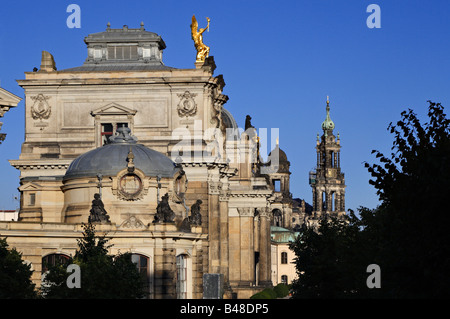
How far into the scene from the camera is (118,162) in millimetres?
82062

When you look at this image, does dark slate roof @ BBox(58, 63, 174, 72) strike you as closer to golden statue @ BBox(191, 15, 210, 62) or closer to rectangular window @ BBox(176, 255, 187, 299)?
golden statue @ BBox(191, 15, 210, 62)

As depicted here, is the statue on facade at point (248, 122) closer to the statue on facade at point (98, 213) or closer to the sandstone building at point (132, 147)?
the sandstone building at point (132, 147)

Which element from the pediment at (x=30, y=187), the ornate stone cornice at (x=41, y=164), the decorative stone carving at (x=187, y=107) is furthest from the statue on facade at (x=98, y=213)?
the decorative stone carving at (x=187, y=107)

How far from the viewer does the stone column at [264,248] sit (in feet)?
422

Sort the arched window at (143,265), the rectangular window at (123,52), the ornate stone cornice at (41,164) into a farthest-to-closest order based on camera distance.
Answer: the rectangular window at (123,52) → the ornate stone cornice at (41,164) → the arched window at (143,265)

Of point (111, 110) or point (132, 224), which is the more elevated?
point (111, 110)

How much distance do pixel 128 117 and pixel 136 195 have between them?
1962cm

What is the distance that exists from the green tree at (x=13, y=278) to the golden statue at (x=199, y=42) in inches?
1704

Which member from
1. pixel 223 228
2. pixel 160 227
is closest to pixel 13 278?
pixel 160 227

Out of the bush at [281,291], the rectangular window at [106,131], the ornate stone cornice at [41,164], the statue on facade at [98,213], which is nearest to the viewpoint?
the statue on facade at [98,213]

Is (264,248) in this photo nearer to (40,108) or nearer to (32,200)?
(40,108)

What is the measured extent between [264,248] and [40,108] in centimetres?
3808

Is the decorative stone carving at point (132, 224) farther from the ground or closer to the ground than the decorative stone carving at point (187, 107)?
closer to the ground
